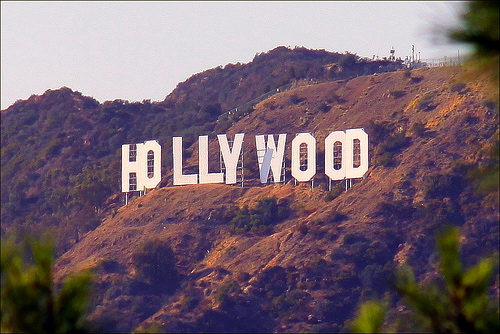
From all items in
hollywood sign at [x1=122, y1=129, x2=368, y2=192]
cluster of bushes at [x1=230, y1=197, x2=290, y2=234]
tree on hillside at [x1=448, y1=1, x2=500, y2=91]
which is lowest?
cluster of bushes at [x1=230, y1=197, x2=290, y2=234]

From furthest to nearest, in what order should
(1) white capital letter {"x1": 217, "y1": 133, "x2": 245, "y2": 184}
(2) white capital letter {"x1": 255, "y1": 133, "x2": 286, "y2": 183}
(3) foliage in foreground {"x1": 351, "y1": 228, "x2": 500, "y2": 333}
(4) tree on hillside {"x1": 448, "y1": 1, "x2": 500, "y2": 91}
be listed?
(2) white capital letter {"x1": 255, "y1": 133, "x2": 286, "y2": 183}, (1) white capital letter {"x1": 217, "y1": 133, "x2": 245, "y2": 184}, (4) tree on hillside {"x1": 448, "y1": 1, "x2": 500, "y2": 91}, (3) foliage in foreground {"x1": 351, "y1": 228, "x2": 500, "y2": 333}

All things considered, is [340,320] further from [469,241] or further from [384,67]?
[384,67]

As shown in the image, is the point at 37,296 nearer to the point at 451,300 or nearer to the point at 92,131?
the point at 451,300

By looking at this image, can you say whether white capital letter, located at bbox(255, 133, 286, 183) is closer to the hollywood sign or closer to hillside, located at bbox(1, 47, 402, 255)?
the hollywood sign

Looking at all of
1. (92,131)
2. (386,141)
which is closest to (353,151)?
(386,141)

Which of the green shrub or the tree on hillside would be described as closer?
the tree on hillside

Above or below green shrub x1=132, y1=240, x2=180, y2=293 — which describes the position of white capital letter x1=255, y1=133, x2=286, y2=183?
above

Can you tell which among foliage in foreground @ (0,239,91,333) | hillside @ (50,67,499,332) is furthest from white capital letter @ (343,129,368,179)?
foliage in foreground @ (0,239,91,333)

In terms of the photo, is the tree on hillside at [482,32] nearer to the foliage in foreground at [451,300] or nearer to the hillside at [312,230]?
the foliage in foreground at [451,300]
